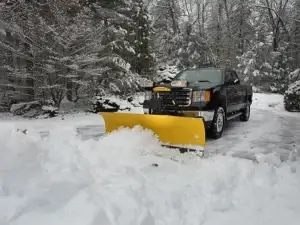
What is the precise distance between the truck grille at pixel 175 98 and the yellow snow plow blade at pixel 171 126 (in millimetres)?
966

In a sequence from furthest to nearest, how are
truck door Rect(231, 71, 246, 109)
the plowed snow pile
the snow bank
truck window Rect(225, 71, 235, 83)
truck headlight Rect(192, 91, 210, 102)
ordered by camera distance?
1. the snow bank
2. truck door Rect(231, 71, 246, 109)
3. truck window Rect(225, 71, 235, 83)
4. truck headlight Rect(192, 91, 210, 102)
5. the plowed snow pile

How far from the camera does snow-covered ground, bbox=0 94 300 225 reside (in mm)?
2932

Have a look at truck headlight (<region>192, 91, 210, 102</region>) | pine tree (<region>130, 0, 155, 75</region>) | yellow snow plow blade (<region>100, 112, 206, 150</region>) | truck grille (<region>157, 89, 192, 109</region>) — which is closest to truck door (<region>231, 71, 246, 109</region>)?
truck headlight (<region>192, 91, 210, 102</region>)

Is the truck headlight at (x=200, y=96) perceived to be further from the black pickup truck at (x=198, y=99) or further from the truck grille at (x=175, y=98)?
the truck grille at (x=175, y=98)

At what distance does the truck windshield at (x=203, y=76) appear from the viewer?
785 centimetres

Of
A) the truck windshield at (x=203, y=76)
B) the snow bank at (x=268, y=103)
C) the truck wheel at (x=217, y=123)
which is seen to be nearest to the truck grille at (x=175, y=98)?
the truck wheel at (x=217, y=123)

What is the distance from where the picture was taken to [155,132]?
6180 millimetres

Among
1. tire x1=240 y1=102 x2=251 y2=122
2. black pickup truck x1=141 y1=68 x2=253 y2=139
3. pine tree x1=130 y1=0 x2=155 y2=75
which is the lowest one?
tire x1=240 y1=102 x2=251 y2=122

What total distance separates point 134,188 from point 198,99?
3.42 metres

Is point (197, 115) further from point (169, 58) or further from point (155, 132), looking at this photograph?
point (169, 58)

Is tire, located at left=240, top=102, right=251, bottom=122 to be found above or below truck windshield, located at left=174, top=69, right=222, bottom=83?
below

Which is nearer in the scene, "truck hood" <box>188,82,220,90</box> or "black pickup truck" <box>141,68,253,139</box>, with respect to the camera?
"black pickup truck" <box>141,68,253,139</box>

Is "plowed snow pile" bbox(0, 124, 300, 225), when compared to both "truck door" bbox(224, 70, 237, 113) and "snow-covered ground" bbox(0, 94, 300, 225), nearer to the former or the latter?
"snow-covered ground" bbox(0, 94, 300, 225)

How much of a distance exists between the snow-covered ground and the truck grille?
1155 millimetres
